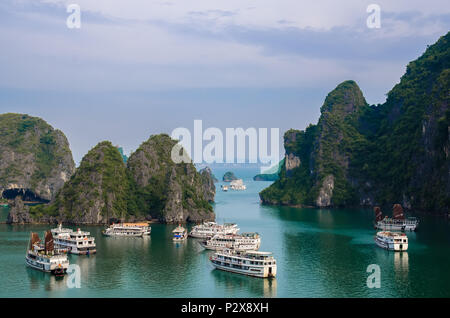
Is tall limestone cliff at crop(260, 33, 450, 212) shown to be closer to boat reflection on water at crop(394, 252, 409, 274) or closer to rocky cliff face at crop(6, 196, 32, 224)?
boat reflection on water at crop(394, 252, 409, 274)

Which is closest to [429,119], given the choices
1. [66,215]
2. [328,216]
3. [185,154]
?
[328,216]

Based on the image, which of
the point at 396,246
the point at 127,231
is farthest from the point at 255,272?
the point at 127,231

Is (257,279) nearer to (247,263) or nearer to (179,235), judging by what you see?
(247,263)

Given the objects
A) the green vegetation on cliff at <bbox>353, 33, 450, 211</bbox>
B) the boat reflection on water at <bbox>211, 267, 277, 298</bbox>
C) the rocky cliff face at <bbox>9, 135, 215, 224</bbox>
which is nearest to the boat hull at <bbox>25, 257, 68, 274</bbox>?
the boat reflection on water at <bbox>211, 267, 277, 298</bbox>

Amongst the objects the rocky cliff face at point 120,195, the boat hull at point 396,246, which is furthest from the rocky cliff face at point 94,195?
the boat hull at point 396,246

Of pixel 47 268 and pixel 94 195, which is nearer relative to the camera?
pixel 47 268
